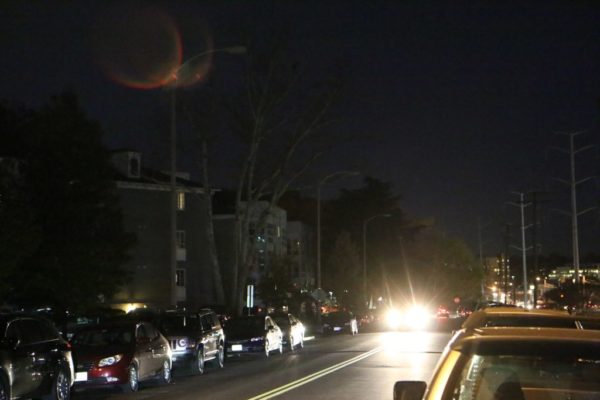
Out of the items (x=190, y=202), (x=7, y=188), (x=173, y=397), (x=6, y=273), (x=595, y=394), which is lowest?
(x=173, y=397)

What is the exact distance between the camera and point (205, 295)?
63500 millimetres

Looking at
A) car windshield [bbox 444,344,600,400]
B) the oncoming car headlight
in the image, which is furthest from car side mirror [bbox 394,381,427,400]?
the oncoming car headlight

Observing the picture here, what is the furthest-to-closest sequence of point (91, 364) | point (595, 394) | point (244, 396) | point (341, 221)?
1. point (341, 221)
2. point (91, 364)
3. point (244, 396)
4. point (595, 394)

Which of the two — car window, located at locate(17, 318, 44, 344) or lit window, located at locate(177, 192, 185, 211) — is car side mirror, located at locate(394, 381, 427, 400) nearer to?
car window, located at locate(17, 318, 44, 344)

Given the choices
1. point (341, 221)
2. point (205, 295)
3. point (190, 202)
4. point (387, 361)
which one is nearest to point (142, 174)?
point (190, 202)

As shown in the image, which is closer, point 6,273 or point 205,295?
point 6,273

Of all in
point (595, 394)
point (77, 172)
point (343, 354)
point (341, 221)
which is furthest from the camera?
point (341, 221)

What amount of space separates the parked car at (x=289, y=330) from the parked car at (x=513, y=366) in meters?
28.3

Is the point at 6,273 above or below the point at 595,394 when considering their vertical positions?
above

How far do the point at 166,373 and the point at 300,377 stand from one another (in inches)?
124

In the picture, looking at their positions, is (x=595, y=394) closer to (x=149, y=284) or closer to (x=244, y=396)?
(x=244, y=396)

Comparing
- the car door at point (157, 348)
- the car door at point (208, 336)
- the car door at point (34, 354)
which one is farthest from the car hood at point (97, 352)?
the car door at point (208, 336)

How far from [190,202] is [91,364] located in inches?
1735

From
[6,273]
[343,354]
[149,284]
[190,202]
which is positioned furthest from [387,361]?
[190,202]
